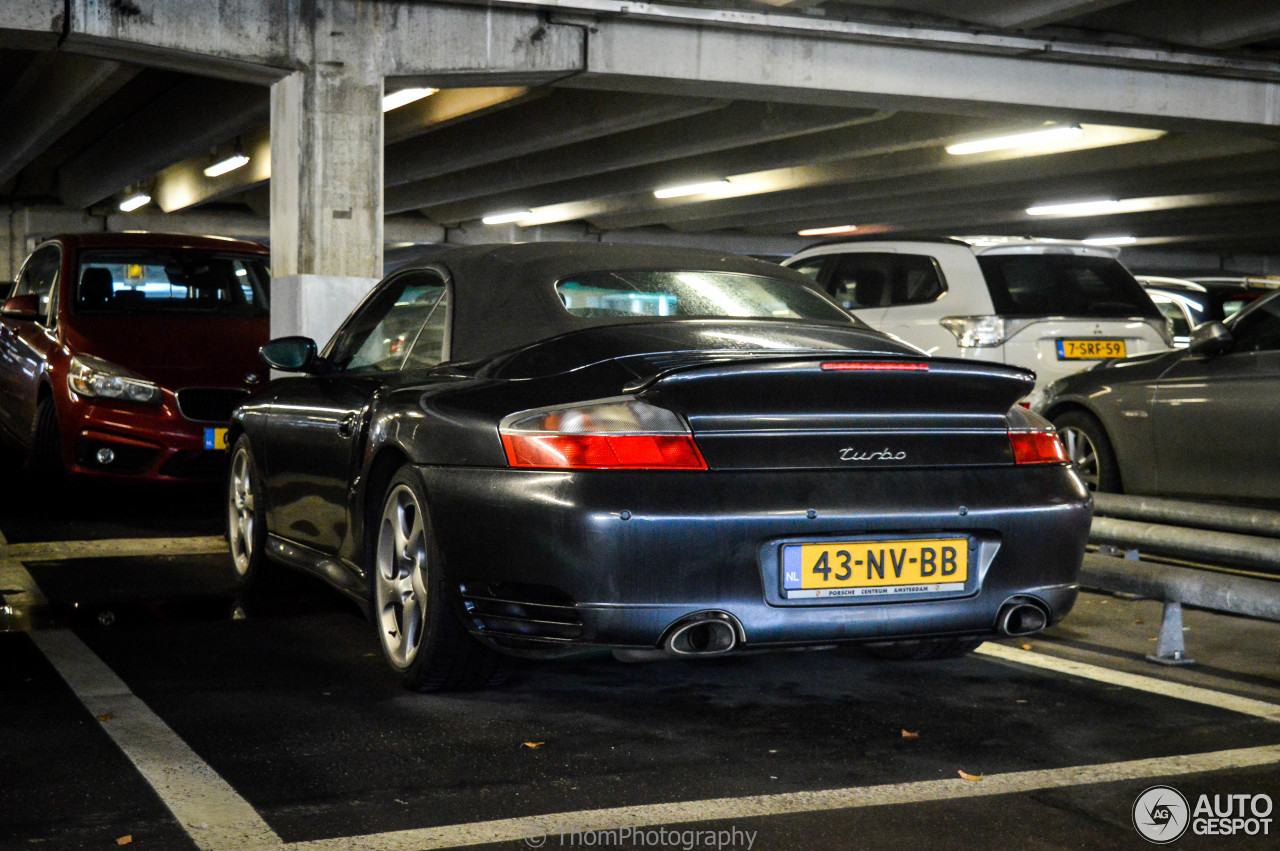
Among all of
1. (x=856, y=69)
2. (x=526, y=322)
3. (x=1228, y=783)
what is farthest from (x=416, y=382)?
(x=856, y=69)

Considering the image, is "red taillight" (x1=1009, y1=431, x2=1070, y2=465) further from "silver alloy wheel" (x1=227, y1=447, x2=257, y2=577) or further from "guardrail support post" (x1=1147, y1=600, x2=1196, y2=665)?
"silver alloy wheel" (x1=227, y1=447, x2=257, y2=577)

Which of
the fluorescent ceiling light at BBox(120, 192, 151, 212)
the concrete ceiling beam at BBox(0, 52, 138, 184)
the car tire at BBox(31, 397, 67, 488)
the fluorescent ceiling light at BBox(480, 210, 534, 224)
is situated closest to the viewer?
the car tire at BBox(31, 397, 67, 488)

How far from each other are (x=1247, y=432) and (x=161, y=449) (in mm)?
6149

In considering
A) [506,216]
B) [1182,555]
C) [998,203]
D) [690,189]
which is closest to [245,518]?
[1182,555]

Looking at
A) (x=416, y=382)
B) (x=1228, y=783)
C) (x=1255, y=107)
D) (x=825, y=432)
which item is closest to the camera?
(x=1228, y=783)

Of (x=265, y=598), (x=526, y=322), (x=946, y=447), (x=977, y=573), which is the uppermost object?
(x=526, y=322)

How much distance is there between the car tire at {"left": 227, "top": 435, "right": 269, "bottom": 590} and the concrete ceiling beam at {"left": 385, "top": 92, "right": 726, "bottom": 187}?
10.6 metres

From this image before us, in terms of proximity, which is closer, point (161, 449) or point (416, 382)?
point (416, 382)

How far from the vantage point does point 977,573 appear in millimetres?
4066

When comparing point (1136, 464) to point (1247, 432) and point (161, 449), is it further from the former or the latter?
point (161, 449)

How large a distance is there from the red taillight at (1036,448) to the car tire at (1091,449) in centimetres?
396

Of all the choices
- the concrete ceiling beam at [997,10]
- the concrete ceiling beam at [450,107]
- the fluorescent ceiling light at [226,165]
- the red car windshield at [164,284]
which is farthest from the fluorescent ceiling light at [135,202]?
the concrete ceiling beam at [997,10]

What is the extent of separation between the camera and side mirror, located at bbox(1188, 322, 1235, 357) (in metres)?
7.33

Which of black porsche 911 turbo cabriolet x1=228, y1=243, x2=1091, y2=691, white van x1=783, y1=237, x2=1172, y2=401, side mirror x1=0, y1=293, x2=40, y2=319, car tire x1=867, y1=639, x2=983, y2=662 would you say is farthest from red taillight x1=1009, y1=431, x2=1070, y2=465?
side mirror x1=0, y1=293, x2=40, y2=319
